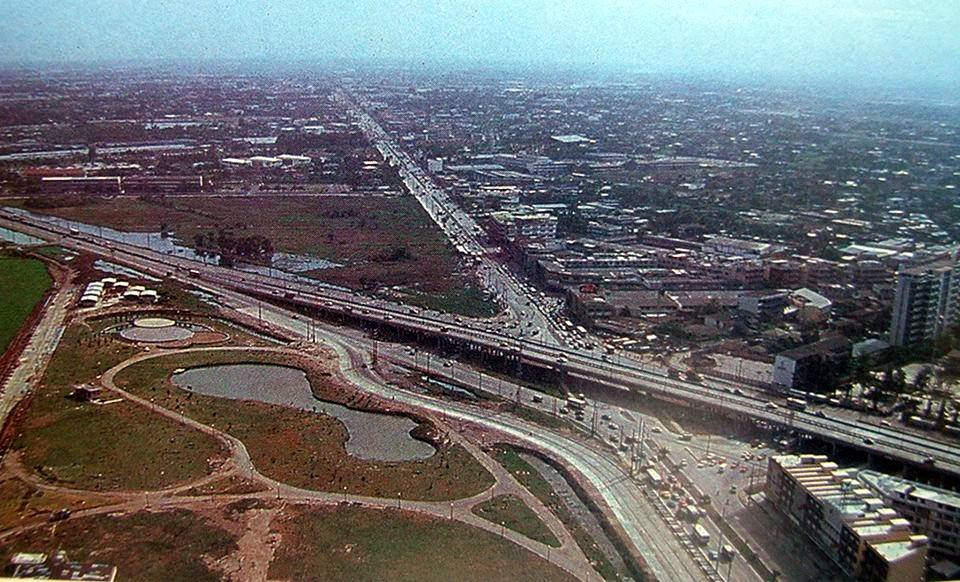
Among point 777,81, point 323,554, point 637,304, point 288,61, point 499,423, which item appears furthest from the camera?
point 288,61

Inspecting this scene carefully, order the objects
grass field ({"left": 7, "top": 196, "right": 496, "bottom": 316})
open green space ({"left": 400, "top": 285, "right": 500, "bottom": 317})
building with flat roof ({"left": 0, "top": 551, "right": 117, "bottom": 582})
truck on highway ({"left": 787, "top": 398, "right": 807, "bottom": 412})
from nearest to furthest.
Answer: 1. building with flat roof ({"left": 0, "top": 551, "right": 117, "bottom": 582})
2. truck on highway ({"left": 787, "top": 398, "right": 807, "bottom": 412})
3. open green space ({"left": 400, "top": 285, "right": 500, "bottom": 317})
4. grass field ({"left": 7, "top": 196, "right": 496, "bottom": 316})

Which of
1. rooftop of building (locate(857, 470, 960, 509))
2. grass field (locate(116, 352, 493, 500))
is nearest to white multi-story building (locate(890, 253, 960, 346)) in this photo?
rooftop of building (locate(857, 470, 960, 509))

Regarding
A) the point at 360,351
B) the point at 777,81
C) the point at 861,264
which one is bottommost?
the point at 360,351

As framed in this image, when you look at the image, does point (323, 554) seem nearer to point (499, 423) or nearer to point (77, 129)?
point (499, 423)

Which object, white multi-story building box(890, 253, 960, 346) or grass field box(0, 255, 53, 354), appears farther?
grass field box(0, 255, 53, 354)

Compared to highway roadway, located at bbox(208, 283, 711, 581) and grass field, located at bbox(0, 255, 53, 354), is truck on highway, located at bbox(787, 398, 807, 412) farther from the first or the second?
grass field, located at bbox(0, 255, 53, 354)

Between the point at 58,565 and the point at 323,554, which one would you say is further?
the point at 323,554

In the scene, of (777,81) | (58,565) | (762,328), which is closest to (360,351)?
(762,328)

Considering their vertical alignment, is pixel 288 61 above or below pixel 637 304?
above
